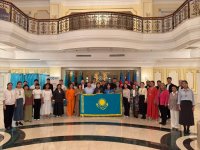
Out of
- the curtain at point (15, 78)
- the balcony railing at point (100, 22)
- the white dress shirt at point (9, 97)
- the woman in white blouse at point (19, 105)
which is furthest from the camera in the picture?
the curtain at point (15, 78)

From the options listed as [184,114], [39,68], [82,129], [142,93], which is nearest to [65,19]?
[39,68]

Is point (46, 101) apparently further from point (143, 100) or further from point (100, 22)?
point (100, 22)

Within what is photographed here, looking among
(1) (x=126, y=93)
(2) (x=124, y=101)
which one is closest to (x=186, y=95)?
(1) (x=126, y=93)

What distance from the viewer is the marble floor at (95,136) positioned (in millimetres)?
5223

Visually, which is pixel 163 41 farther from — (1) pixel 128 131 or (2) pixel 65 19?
(1) pixel 128 131

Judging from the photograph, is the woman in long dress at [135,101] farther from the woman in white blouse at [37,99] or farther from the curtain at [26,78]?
the curtain at [26,78]

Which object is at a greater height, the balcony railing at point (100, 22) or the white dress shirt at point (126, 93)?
the balcony railing at point (100, 22)

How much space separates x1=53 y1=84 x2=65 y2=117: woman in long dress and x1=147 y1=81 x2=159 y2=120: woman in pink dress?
3289 millimetres

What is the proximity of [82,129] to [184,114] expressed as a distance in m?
2.88

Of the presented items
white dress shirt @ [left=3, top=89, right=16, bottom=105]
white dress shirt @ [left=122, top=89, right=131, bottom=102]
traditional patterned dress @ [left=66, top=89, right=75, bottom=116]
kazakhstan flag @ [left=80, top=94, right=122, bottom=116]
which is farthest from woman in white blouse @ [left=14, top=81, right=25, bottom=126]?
white dress shirt @ [left=122, top=89, right=131, bottom=102]

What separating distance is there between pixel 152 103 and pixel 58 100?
3529 mm

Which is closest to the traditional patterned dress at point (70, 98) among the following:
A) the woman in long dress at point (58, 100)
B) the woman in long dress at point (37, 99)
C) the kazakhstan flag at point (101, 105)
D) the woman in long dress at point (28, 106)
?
the woman in long dress at point (58, 100)

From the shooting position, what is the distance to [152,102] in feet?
27.9

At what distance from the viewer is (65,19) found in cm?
1134
